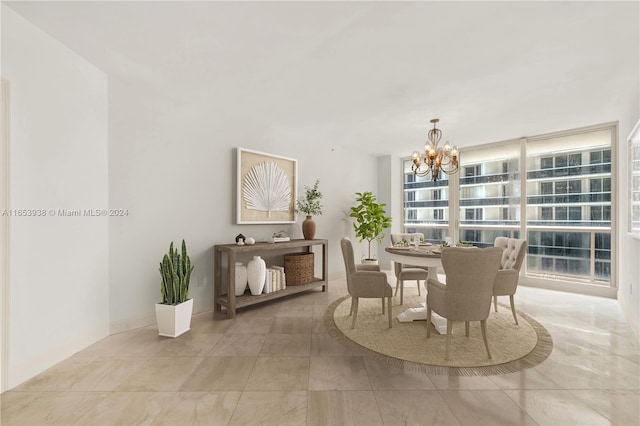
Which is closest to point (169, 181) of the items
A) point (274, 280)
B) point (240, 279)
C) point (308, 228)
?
point (240, 279)

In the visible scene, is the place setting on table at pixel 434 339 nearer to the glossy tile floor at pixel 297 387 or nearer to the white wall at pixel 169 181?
the glossy tile floor at pixel 297 387

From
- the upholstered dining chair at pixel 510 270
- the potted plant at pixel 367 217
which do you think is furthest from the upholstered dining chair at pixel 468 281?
the potted plant at pixel 367 217

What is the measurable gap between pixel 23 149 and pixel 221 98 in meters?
1.82

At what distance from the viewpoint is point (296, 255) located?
4.31 metres

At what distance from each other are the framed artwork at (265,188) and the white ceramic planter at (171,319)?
1.34 meters

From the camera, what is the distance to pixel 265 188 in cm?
411

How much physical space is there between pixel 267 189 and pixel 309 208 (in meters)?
0.81

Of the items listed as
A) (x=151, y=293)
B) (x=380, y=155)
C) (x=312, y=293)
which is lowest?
(x=312, y=293)

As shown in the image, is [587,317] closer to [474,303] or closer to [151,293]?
[474,303]

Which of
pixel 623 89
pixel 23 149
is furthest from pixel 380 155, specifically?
pixel 23 149

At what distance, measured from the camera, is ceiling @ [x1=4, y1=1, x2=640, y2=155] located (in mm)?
1895

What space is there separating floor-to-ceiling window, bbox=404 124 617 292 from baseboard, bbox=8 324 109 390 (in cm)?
574

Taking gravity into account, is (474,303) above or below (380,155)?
below

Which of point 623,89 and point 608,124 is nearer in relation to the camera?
point 623,89
